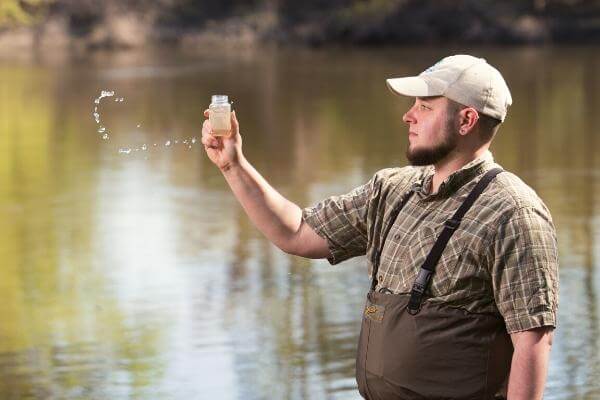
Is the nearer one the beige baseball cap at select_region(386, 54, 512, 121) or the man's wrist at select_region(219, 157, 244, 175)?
the beige baseball cap at select_region(386, 54, 512, 121)

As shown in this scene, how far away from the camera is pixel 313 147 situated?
17203mm

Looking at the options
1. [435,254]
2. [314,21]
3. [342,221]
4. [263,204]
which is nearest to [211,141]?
[263,204]

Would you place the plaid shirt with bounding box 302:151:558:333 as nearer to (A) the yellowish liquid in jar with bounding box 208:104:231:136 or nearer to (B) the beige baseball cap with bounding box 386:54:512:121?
(B) the beige baseball cap with bounding box 386:54:512:121

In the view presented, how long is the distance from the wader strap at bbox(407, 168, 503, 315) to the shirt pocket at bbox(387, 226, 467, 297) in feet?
0.04

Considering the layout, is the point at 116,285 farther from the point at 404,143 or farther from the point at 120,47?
the point at 120,47

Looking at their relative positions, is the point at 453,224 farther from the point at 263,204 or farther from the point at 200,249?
the point at 200,249

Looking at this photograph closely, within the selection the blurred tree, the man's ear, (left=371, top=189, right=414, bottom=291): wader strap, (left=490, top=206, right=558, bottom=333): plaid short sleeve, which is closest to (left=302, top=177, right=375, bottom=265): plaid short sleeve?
(left=371, top=189, right=414, bottom=291): wader strap

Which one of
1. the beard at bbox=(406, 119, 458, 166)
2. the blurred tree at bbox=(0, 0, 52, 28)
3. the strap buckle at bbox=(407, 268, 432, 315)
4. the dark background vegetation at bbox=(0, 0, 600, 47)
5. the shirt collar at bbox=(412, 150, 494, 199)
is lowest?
the strap buckle at bbox=(407, 268, 432, 315)

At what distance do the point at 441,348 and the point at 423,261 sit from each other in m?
0.23

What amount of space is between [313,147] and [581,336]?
9949mm

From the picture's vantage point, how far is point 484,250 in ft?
11.1

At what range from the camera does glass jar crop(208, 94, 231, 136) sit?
379 cm

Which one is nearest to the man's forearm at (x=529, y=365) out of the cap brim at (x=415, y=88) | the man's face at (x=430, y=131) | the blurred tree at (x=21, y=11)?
the man's face at (x=430, y=131)

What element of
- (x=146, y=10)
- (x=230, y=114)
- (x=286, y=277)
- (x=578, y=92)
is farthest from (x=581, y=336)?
(x=146, y=10)
